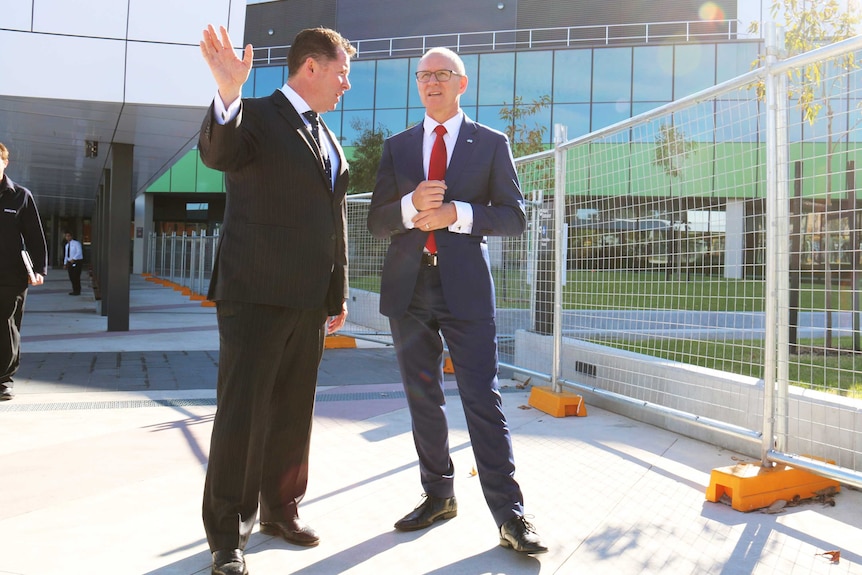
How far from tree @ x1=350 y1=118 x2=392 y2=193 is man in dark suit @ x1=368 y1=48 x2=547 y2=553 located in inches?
774

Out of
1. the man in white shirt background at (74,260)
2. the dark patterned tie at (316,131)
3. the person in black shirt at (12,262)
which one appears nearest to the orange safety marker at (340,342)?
the person in black shirt at (12,262)

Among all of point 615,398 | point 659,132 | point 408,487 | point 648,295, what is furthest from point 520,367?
point 408,487

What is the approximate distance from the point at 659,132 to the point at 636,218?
0.62m

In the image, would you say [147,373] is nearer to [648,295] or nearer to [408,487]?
[408,487]

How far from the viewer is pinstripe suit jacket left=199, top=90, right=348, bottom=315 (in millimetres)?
2699

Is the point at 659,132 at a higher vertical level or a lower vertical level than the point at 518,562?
higher

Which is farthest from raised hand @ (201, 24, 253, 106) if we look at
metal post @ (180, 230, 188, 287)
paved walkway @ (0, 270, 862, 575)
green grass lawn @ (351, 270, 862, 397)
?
metal post @ (180, 230, 188, 287)

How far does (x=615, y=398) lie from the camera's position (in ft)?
17.5

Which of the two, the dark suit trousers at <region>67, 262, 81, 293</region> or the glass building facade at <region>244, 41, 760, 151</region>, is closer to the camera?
the dark suit trousers at <region>67, 262, 81, 293</region>

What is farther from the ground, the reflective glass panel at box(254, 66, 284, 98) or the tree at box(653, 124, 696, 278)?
the reflective glass panel at box(254, 66, 284, 98)

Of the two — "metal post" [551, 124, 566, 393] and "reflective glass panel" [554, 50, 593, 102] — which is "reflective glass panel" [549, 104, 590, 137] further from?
"metal post" [551, 124, 566, 393]

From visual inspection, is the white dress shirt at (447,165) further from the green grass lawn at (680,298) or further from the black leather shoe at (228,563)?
the green grass lawn at (680,298)

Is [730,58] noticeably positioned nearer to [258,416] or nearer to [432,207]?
[432,207]

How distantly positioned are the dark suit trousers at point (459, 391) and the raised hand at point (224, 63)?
108 centimetres
